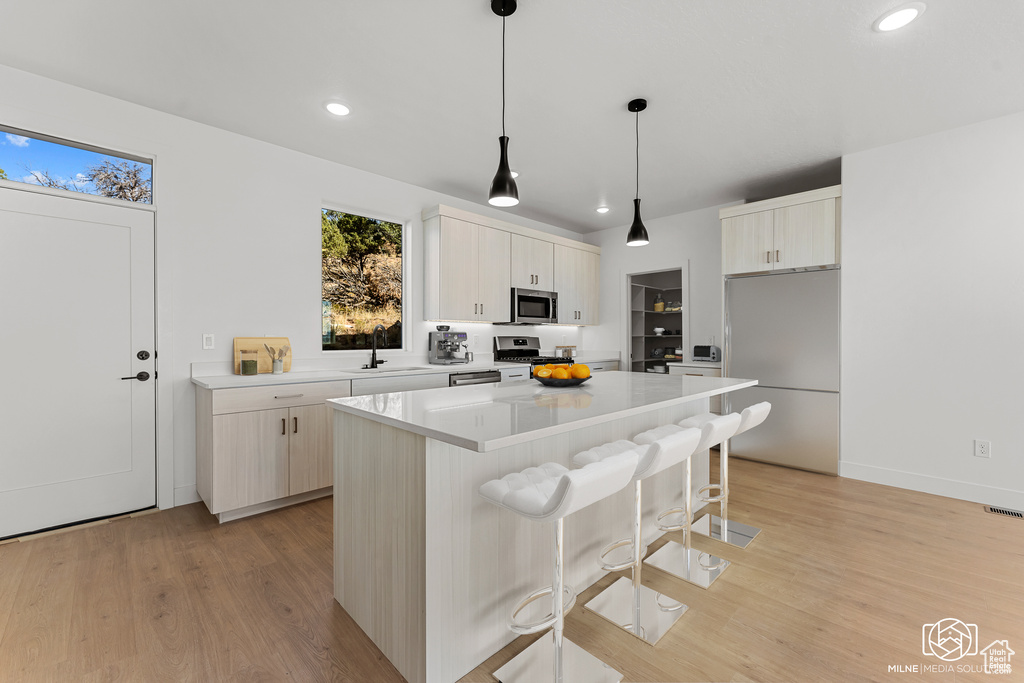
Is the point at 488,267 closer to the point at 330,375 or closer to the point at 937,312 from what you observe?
the point at 330,375

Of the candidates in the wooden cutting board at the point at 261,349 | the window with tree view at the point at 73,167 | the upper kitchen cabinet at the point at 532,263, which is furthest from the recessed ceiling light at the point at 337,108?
the upper kitchen cabinet at the point at 532,263

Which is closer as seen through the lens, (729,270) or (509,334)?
(729,270)

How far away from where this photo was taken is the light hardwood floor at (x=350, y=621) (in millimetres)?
1507

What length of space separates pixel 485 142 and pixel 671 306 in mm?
3700

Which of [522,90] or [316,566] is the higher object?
[522,90]

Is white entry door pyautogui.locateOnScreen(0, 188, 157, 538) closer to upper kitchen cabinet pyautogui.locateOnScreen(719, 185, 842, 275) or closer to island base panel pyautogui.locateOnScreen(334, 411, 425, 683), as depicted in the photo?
island base panel pyautogui.locateOnScreen(334, 411, 425, 683)

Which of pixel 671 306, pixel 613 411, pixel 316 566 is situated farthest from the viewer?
pixel 671 306

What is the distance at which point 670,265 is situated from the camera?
5.27 m

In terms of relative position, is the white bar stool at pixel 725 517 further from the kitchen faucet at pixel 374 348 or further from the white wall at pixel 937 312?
the kitchen faucet at pixel 374 348

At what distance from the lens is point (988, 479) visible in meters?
2.97

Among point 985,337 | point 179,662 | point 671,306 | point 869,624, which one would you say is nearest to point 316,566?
point 179,662

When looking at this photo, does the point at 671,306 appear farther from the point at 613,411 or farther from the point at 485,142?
the point at 613,411

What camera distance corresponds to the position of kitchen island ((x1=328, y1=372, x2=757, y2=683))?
4.54ft

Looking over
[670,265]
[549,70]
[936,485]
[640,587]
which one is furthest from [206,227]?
[936,485]
